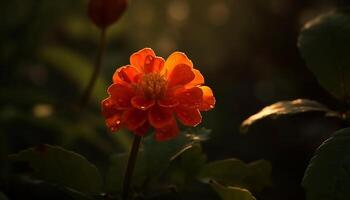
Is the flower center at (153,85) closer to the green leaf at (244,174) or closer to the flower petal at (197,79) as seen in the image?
the flower petal at (197,79)

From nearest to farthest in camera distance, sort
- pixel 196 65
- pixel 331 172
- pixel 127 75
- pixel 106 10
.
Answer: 1. pixel 331 172
2. pixel 127 75
3. pixel 106 10
4. pixel 196 65

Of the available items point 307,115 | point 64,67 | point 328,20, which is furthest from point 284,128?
point 328,20

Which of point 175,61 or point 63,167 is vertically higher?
point 175,61

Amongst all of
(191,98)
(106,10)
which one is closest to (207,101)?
(191,98)

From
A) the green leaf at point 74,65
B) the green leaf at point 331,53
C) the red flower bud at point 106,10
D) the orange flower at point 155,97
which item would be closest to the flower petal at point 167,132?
the orange flower at point 155,97

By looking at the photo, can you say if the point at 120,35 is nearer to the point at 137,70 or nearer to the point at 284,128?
the point at 284,128

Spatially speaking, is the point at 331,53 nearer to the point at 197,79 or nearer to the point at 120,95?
the point at 197,79
